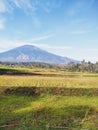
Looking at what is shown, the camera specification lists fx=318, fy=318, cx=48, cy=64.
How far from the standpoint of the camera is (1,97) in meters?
29.1

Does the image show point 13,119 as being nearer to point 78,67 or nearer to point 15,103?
point 15,103

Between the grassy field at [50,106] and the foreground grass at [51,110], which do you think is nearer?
the grassy field at [50,106]

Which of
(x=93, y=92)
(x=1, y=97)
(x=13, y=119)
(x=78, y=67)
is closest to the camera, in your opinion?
(x=13, y=119)

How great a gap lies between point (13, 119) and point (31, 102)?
231 inches

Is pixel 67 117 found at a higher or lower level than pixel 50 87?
lower

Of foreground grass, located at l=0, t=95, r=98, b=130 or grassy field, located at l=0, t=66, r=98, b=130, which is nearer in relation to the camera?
grassy field, located at l=0, t=66, r=98, b=130

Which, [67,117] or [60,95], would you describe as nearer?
[67,117]

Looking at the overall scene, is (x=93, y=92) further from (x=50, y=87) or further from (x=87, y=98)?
(x=50, y=87)

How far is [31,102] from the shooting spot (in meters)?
28.5

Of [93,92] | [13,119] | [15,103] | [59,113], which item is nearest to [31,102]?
[15,103]

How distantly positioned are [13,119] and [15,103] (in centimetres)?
457

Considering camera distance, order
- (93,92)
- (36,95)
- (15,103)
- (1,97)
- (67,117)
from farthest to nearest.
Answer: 1. (93,92)
2. (36,95)
3. (1,97)
4. (15,103)
5. (67,117)

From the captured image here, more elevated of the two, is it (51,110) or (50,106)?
Result: (50,106)

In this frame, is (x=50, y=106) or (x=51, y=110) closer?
(x=51, y=110)
